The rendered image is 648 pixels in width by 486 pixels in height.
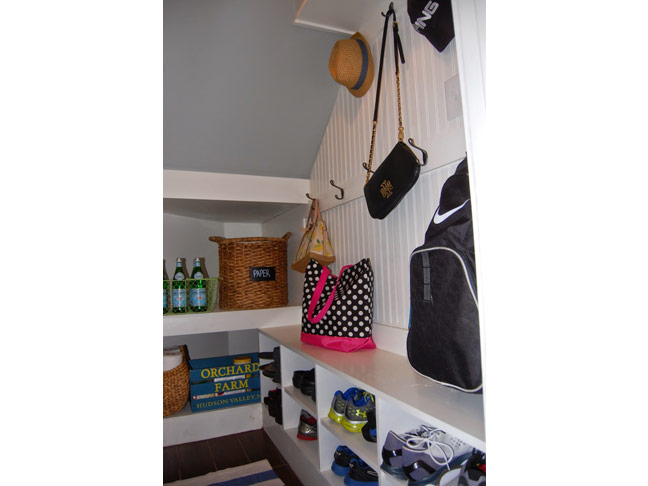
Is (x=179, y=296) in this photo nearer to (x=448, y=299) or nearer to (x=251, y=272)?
(x=251, y=272)

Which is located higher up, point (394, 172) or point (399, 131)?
point (399, 131)

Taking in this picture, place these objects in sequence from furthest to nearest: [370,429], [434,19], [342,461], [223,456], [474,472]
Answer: [223,456] < [342,461] < [370,429] < [434,19] < [474,472]

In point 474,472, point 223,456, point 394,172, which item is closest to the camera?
point 474,472

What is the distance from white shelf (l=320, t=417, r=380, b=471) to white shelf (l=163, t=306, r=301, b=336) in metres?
0.93

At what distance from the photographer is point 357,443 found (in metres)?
1.43

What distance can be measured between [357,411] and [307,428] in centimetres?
56

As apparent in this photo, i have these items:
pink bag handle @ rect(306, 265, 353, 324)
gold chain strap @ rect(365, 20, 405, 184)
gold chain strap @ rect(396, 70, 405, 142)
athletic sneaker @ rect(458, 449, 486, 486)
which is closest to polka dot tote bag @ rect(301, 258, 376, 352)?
pink bag handle @ rect(306, 265, 353, 324)

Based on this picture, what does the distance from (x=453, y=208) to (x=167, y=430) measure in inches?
79.7

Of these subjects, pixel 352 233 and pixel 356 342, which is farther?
pixel 352 233

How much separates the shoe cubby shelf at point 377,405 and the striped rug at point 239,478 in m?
0.13

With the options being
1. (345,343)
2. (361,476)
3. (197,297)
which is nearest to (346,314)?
(345,343)
